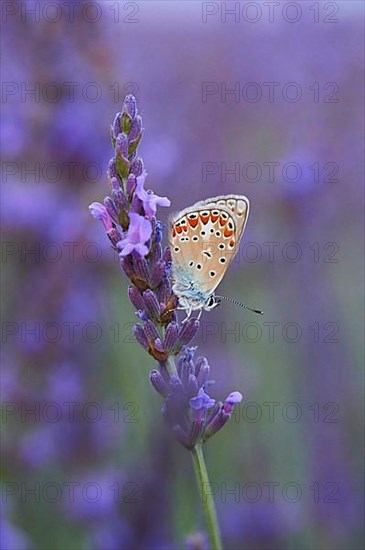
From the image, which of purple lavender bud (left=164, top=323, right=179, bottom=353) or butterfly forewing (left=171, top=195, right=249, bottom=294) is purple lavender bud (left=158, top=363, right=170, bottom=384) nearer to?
purple lavender bud (left=164, top=323, right=179, bottom=353)

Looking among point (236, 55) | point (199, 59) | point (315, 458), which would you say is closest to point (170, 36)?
point (199, 59)

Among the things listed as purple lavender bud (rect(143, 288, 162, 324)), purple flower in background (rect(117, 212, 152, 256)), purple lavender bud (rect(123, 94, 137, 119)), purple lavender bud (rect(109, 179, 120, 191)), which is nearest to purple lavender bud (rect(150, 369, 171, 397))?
purple lavender bud (rect(143, 288, 162, 324))

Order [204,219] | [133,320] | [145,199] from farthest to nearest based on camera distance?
[133,320], [204,219], [145,199]

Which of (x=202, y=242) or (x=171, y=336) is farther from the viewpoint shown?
(x=202, y=242)

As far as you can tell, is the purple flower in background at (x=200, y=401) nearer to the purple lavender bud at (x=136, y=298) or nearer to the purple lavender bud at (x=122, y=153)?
the purple lavender bud at (x=136, y=298)

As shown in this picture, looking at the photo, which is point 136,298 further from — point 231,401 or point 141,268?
point 231,401

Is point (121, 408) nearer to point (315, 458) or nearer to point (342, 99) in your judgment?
point (315, 458)

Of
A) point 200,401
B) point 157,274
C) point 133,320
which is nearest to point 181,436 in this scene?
point 200,401
